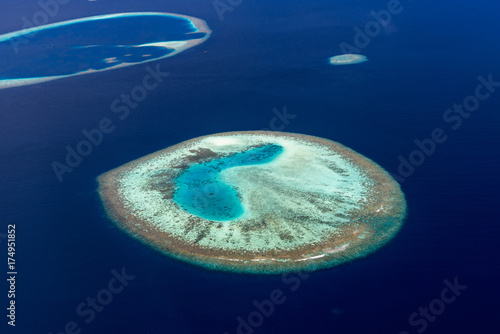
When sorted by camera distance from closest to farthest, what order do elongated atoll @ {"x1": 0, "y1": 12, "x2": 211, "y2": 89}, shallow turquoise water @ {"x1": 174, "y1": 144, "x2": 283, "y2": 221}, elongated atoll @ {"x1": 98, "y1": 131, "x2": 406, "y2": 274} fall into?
elongated atoll @ {"x1": 98, "y1": 131, "x2": 406, "y2": 274}, shallow turquoise water @ {"x1": 174, "y1": 144, "x2": 283, "y2": 221}, elongated atoll @ {"x1": 0, "y1": 12, "x2": 211, "y2": 89}

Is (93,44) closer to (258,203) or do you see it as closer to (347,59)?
(347,59)

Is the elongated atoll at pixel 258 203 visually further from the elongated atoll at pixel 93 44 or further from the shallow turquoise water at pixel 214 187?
the elongated atoll at pixel 93 44

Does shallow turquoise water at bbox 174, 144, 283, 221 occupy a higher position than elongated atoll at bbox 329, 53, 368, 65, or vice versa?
elongated atoll at bbox 329, 53, 368, 65

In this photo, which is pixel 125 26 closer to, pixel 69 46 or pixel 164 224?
pixel 69 46

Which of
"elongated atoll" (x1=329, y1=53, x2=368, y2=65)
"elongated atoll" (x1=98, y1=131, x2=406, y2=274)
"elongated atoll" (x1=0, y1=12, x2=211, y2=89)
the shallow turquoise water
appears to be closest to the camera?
"elongated atoll" (x1=98, y1=131, x2=406, y2=274)

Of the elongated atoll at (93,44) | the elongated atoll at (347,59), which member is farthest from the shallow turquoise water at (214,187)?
the elongated atoll at (93,44)

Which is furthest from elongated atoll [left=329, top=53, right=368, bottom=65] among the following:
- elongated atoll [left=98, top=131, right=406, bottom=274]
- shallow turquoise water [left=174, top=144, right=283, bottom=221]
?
shallow turquoise water [left=174, top=144, right=283, bottom=221]

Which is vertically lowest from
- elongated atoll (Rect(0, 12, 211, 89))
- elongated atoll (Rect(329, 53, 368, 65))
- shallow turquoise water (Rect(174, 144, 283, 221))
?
shallow turquoise water (Rect(174, 144, 283, 221))

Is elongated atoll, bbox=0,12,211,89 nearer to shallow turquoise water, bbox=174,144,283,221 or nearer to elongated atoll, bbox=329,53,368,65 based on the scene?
elongated atoll, bbox=329,53,368,65
